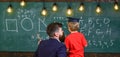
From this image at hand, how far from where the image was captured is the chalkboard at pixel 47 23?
7484 millimetres

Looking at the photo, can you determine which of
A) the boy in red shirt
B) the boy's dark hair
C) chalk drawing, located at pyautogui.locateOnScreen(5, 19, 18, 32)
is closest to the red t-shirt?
the boy in red shirt

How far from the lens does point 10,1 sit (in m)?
7.70

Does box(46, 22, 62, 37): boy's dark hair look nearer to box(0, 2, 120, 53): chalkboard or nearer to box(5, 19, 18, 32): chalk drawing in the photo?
box(0, 2, 120, 53): chalkboard

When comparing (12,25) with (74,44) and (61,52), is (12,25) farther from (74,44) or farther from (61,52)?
(61,52)

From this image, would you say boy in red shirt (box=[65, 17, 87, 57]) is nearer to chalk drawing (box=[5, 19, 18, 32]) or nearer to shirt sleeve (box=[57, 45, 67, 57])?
shirt sleeve (box=[57, 45, 67, 57])

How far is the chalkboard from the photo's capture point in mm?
7484

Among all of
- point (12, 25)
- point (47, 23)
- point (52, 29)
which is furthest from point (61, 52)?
point (12, 25)

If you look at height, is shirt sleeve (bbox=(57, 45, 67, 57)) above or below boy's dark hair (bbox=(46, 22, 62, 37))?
below

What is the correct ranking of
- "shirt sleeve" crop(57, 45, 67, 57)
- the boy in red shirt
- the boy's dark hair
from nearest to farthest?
"shirt sleeve" crop(57, 45, 67, 57), the boy's dark hair, the boy in red shirt

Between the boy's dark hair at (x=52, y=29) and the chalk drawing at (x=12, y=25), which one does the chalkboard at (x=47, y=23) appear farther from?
the boy's dark hair at (x=52, y=29)

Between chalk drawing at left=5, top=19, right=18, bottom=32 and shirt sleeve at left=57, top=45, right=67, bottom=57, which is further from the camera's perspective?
chalk drawing at left=5, top=19, right=18, bottom=32

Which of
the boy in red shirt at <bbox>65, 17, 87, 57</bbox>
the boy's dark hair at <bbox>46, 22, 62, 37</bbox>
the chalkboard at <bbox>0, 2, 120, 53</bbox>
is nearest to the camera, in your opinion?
the boy's dark hair at <bbox>46, 22, 62, 37</bbox>

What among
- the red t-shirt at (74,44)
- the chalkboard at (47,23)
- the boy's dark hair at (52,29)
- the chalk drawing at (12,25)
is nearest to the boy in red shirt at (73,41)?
the red t-shirt at (74,44)

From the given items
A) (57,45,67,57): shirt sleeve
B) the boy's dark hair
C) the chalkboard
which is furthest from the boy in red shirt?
the chalkboard
